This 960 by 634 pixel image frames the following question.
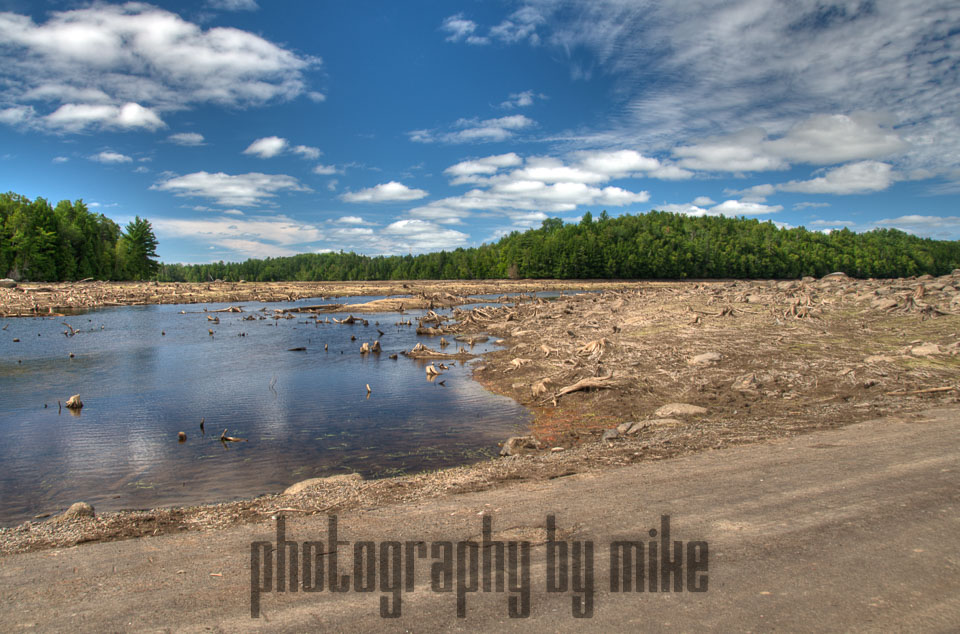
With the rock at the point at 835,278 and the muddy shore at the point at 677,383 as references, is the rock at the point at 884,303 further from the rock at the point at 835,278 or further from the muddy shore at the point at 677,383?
the rock at the point at 835,278

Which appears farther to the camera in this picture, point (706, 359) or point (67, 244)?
point (67, 244)

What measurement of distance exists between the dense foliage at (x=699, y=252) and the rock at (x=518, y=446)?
134m

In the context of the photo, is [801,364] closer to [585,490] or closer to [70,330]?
[585,490]

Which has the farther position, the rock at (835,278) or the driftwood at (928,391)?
the rock at (835,278)

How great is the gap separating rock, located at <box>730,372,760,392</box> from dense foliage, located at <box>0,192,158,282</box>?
351ft

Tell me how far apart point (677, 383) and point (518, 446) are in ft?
24.0

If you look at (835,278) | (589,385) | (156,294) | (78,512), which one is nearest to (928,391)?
(589,385)

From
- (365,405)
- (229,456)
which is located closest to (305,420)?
(365,405)

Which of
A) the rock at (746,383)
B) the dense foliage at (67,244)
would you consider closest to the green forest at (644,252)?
the dense foliage at (67,244)

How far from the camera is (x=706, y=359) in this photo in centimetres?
1808

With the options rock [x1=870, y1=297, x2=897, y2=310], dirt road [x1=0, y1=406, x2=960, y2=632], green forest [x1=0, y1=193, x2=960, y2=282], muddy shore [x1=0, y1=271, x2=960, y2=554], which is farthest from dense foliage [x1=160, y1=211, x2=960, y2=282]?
dirt road [x1=0, y1=406, x2=960, y2=632]

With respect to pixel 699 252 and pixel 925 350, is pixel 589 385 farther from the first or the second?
pixel 699 252

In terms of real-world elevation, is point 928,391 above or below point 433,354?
above

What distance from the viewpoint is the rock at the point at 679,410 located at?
13133mm
